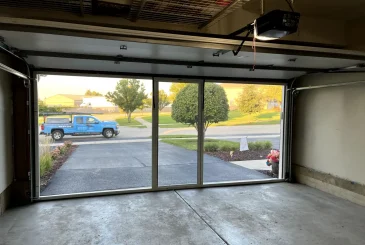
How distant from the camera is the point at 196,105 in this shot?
5.27m

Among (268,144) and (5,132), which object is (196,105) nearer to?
(268,144)

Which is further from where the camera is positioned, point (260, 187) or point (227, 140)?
point (227, 140)

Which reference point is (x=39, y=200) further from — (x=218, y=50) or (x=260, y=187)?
(x=260, y=187)

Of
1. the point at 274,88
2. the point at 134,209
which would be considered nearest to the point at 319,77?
the point at 274,88

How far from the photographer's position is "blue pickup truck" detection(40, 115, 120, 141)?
15.4 ft

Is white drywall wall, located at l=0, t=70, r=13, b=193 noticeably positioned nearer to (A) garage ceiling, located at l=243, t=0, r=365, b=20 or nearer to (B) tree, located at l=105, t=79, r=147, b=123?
(B) tree, located at l=105, t=79, r=147, b=123

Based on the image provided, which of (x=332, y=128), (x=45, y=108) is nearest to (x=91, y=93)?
(x=45, y=108)

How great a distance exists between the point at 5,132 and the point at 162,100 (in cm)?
256

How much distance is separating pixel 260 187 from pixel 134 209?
2617 mm

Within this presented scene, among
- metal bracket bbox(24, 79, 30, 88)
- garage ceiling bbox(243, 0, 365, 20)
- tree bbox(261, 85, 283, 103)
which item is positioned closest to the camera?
garage ceiling bbox(243, 0, 365, 20)

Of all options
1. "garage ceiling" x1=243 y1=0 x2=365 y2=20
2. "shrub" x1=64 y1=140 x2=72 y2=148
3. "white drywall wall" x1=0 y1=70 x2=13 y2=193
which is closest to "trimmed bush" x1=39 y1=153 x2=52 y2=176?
"shrub" x1=64 y1=140 x2=72 y2=148

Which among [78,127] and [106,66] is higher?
[106,66]

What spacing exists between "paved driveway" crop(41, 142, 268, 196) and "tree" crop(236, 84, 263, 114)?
1.34 metres

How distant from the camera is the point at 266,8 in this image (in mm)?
2672
